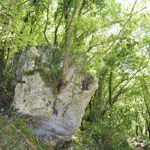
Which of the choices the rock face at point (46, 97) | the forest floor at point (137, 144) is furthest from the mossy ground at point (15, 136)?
the forest floor at point (137, 144)

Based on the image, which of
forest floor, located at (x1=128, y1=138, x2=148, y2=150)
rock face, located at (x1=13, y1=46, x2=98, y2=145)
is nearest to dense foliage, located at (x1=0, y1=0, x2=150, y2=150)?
rock face, located at (x1=13, y1=46, x2=98, y2=145)

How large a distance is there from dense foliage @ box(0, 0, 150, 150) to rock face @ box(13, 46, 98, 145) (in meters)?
0.49

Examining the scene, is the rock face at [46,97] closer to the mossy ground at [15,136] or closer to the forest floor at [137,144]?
the mossy ground at [15,136]

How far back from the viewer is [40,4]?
8.40 meters

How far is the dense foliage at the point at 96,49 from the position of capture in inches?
292

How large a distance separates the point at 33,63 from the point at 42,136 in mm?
3287

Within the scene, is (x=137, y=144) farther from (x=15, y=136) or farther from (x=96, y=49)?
(x=15, y=136)

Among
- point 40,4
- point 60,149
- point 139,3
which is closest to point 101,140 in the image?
point 60,149

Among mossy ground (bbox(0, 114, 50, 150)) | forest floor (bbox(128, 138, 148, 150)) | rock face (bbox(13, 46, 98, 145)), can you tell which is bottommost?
forest floor (bbox(128, 138, 148, 150))

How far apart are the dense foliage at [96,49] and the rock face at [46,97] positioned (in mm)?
490

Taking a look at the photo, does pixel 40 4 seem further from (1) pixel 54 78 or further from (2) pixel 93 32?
(1) pixel 54 78

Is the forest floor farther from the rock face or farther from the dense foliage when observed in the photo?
the rock face

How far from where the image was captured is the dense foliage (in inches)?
292

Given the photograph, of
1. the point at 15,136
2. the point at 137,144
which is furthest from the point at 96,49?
the point at 137,144
